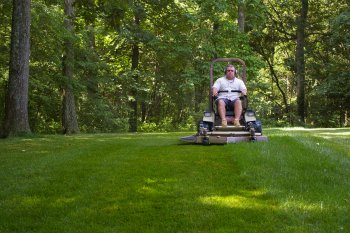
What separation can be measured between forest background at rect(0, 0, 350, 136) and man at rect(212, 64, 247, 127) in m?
2.73

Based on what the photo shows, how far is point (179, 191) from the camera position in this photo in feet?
17.6

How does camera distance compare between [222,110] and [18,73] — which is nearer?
[222,110]

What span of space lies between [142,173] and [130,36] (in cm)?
1778

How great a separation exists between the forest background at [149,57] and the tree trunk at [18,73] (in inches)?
1.0

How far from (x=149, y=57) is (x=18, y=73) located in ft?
55.4

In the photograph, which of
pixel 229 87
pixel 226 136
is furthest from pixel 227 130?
pixel 229 87

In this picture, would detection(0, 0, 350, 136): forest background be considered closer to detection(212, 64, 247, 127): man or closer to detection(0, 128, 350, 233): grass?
detection(212, 64, 247, 127): man

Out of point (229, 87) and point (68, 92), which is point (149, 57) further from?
point (229, 87)

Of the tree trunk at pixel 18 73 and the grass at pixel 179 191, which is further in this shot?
the tree trunk at pixel 18 73

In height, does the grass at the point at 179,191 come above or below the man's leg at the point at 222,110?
below

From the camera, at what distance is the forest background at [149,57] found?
13.5 m

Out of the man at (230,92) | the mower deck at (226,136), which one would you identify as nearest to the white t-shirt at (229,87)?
the man at (230,92)

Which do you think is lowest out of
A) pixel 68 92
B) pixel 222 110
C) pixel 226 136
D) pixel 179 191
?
pixel 179 191

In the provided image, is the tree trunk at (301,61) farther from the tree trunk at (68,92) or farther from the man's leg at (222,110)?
the man's leg at (222,110)
